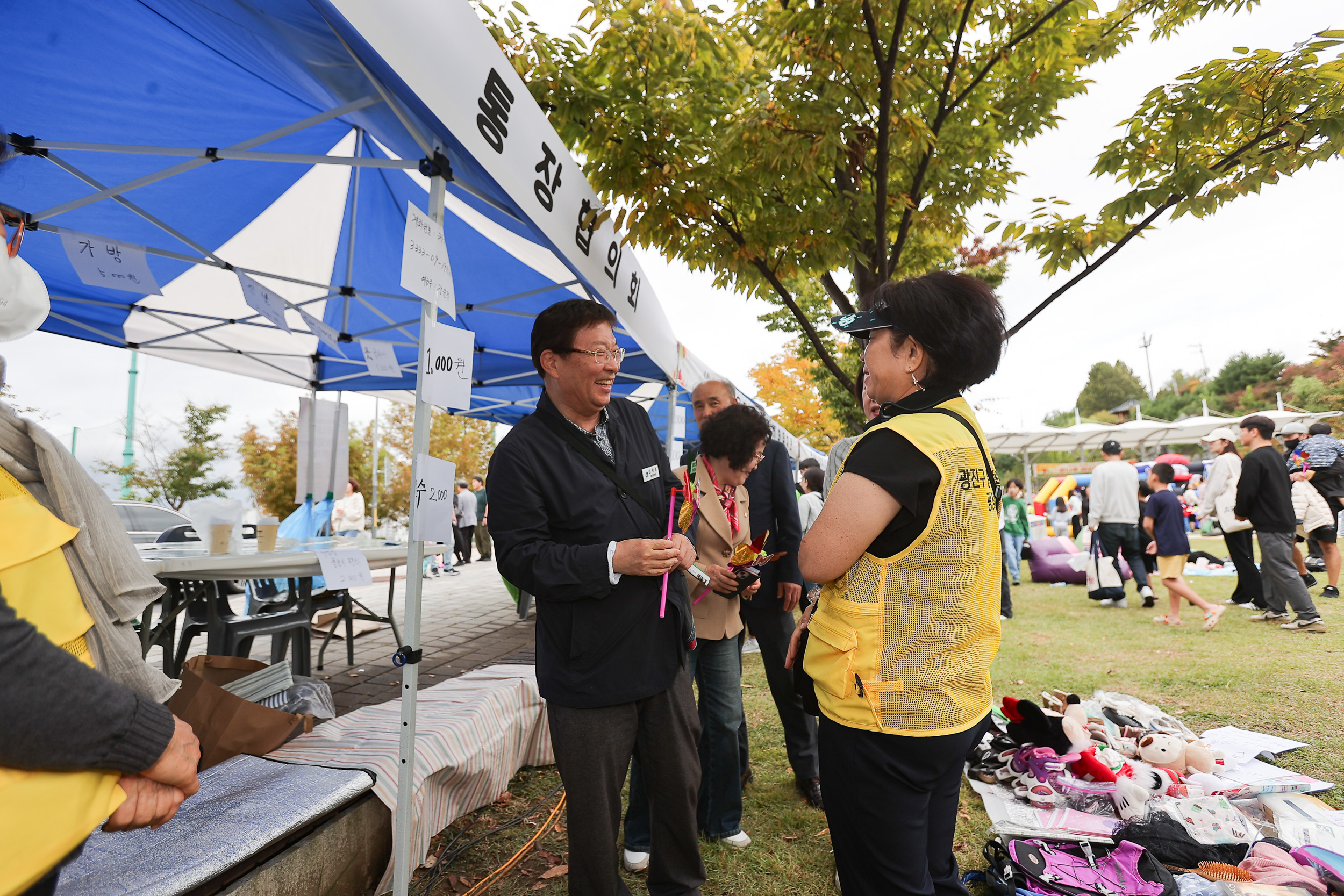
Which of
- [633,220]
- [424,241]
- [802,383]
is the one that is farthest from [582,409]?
[802,383]

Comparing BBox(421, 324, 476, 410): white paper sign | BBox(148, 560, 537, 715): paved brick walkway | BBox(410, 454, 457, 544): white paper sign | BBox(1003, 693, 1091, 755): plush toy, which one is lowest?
BBox(148, 560, 537, 715): paved brick walkway

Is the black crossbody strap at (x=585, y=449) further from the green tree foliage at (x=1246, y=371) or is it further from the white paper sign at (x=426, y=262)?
the green tree foliage at (x=1246, y=371)

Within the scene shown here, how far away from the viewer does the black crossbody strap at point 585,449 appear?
1.95 metres

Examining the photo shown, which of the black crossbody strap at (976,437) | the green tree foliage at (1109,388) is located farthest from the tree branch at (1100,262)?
the green tree foliage at (1109,388)

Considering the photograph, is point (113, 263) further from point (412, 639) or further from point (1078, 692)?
point (1078, 692)

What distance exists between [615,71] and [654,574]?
307 centimetres

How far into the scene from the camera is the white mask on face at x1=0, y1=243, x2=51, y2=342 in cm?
96

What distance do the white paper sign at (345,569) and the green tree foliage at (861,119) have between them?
2.03m

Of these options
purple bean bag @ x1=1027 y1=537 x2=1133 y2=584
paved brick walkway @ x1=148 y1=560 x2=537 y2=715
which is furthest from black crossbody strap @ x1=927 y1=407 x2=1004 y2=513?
purple bean bag @ x1=1027 y1=537 x2=1133 y2=584

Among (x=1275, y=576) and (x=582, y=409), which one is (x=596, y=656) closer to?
(x=582, y=409)

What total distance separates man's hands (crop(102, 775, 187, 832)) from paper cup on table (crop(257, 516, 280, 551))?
3434 millimetres

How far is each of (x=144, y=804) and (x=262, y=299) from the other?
4.73 metres

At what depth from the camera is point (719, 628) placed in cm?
279

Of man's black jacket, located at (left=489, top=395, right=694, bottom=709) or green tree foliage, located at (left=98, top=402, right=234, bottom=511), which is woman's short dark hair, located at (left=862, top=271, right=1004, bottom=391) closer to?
man's black jacket, located at (left=489, top=395, right=694, bottom=709)
